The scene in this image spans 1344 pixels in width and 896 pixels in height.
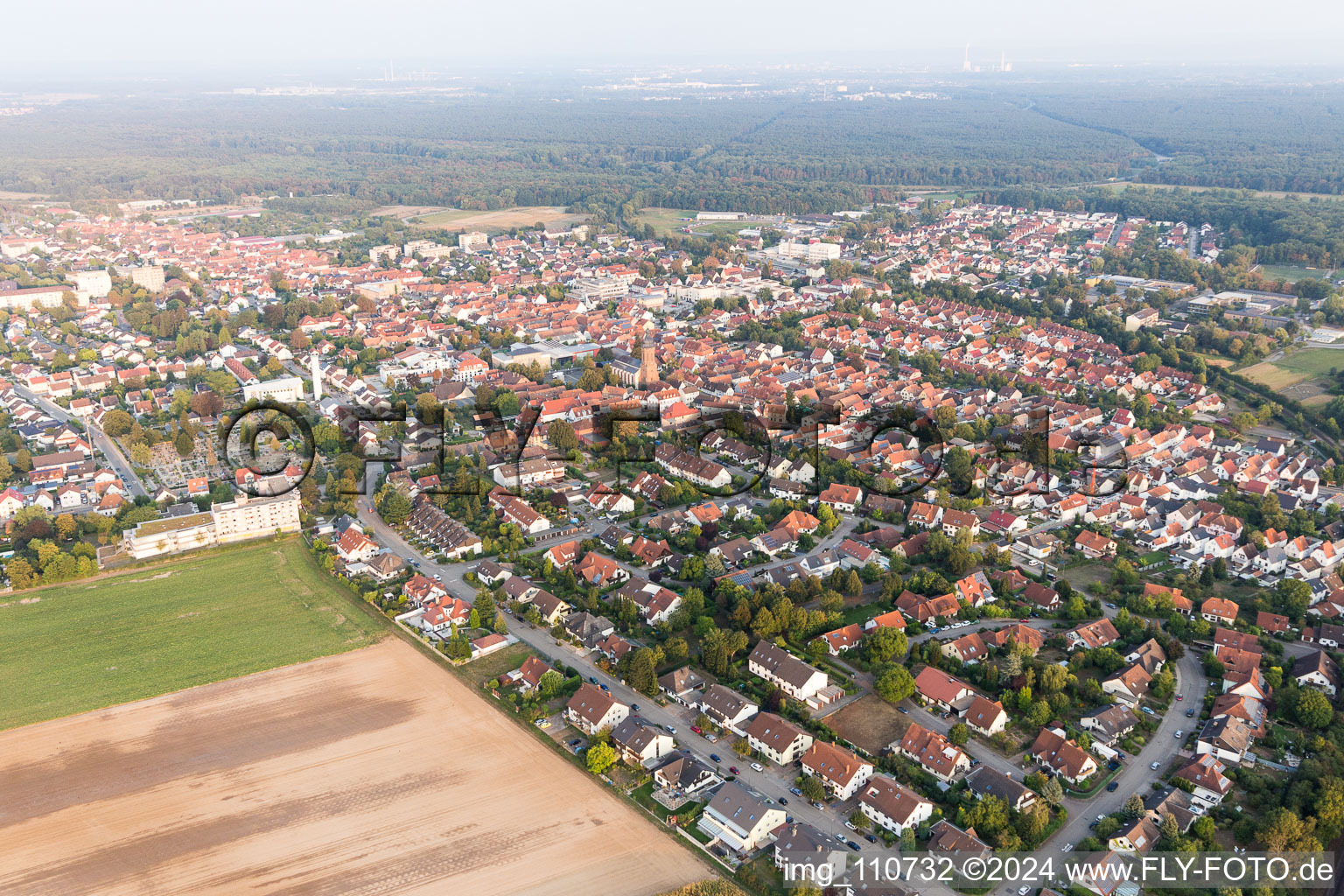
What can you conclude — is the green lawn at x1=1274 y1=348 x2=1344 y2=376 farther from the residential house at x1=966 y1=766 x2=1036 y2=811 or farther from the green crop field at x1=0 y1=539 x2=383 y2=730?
the green crop field at x1=0 y1=539 x2=383 y2=730

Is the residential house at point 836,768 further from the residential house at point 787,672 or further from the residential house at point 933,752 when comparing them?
the residential house at point 787,672

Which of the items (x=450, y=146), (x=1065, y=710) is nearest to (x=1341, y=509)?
(x=1065, y=710)

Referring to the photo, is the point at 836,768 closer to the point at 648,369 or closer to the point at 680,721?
the point at 680,721

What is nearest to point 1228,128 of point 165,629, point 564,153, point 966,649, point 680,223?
point 564,153

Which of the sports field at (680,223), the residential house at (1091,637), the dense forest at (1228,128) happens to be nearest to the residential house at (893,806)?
the residential house at (1091,637)

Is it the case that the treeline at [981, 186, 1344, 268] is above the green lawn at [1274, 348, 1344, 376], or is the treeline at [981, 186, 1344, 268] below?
above

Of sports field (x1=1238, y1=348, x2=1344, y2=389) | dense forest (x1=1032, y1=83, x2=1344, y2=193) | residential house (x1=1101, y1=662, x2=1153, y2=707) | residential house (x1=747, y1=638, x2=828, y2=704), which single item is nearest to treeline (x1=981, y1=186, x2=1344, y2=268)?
dense forest (x1=1032, y1=83, x2=1344, y2=193)
